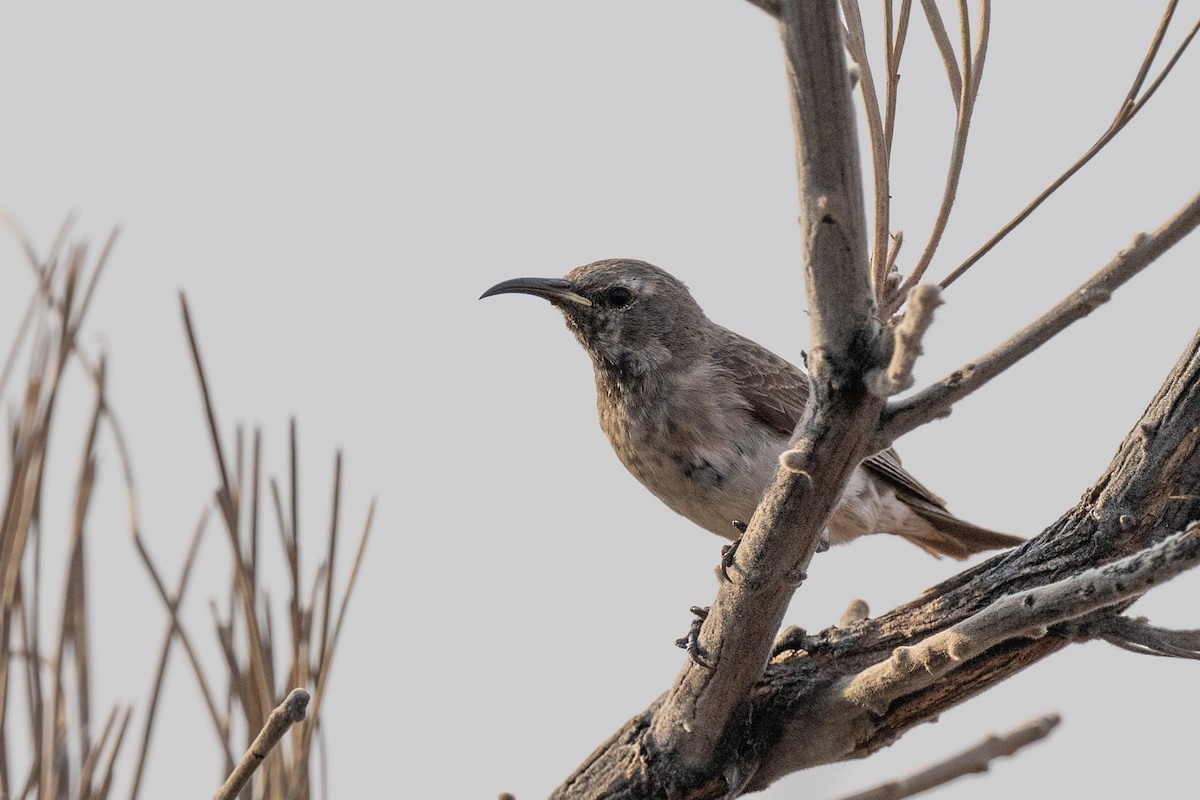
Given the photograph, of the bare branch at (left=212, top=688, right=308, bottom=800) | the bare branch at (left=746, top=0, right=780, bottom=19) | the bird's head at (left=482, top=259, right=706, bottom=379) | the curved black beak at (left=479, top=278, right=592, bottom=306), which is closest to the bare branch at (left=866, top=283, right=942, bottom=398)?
the bare branch at (left=746, top=0, right=780, bottom=19)

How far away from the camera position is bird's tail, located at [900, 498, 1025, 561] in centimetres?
428

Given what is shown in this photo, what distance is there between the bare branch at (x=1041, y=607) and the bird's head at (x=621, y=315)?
1806 millimetres

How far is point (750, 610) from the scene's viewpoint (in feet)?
8.26

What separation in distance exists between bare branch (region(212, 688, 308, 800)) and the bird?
219cm

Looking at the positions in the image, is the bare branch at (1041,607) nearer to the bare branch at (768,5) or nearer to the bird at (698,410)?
the bare branch at (768,5)

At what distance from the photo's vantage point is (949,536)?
441 centimetres

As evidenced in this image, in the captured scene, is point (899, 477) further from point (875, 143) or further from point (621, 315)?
point (875, 143)

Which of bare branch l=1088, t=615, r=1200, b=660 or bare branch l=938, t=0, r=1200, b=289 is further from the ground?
bare branch l=938, t=0, r=1200, b=289

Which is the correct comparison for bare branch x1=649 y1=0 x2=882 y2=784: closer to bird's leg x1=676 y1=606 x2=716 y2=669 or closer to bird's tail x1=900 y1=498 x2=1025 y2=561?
bird's leg x1=676 y1=606 x2=716 y2=669

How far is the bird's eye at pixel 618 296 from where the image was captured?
14.3 ft

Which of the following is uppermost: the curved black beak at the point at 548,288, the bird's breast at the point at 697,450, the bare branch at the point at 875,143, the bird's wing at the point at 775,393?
the curved black beak at the point at 548,288

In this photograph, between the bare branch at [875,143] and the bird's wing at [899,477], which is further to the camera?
the bird's wing at [899,477]

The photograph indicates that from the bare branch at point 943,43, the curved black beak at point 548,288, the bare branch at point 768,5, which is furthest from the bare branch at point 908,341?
→ the curved black beak at point 548,288

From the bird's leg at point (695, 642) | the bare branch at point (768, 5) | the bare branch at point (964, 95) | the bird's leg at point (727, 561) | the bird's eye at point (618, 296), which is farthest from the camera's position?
the bird's eye at point (618, 296)
